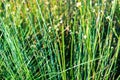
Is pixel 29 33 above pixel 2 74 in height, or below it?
above

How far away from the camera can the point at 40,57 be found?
5.63 feet

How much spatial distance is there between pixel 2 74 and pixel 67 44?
0.52 meters

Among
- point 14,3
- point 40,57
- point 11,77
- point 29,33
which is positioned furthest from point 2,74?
point 14,3

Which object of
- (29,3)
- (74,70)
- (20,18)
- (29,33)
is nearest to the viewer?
(74,70)

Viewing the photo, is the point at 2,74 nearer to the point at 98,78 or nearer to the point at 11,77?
the point at 11,77

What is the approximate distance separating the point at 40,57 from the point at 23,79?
21 centimetres

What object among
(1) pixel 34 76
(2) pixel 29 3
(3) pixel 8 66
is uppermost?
(2) pixel 29 3

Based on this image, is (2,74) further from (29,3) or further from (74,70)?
(29,3)

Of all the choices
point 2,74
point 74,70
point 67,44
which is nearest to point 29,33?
point 67,44

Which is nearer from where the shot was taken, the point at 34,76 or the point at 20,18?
the point at 34,76

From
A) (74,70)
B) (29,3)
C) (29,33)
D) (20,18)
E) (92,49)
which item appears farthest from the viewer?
(29,3)

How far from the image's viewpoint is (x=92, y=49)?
5.00ft

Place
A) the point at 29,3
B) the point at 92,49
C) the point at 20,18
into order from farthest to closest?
the point at 29,3 < the point at 20,18 < the point at 92,49

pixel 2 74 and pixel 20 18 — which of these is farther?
pixel 20 18
